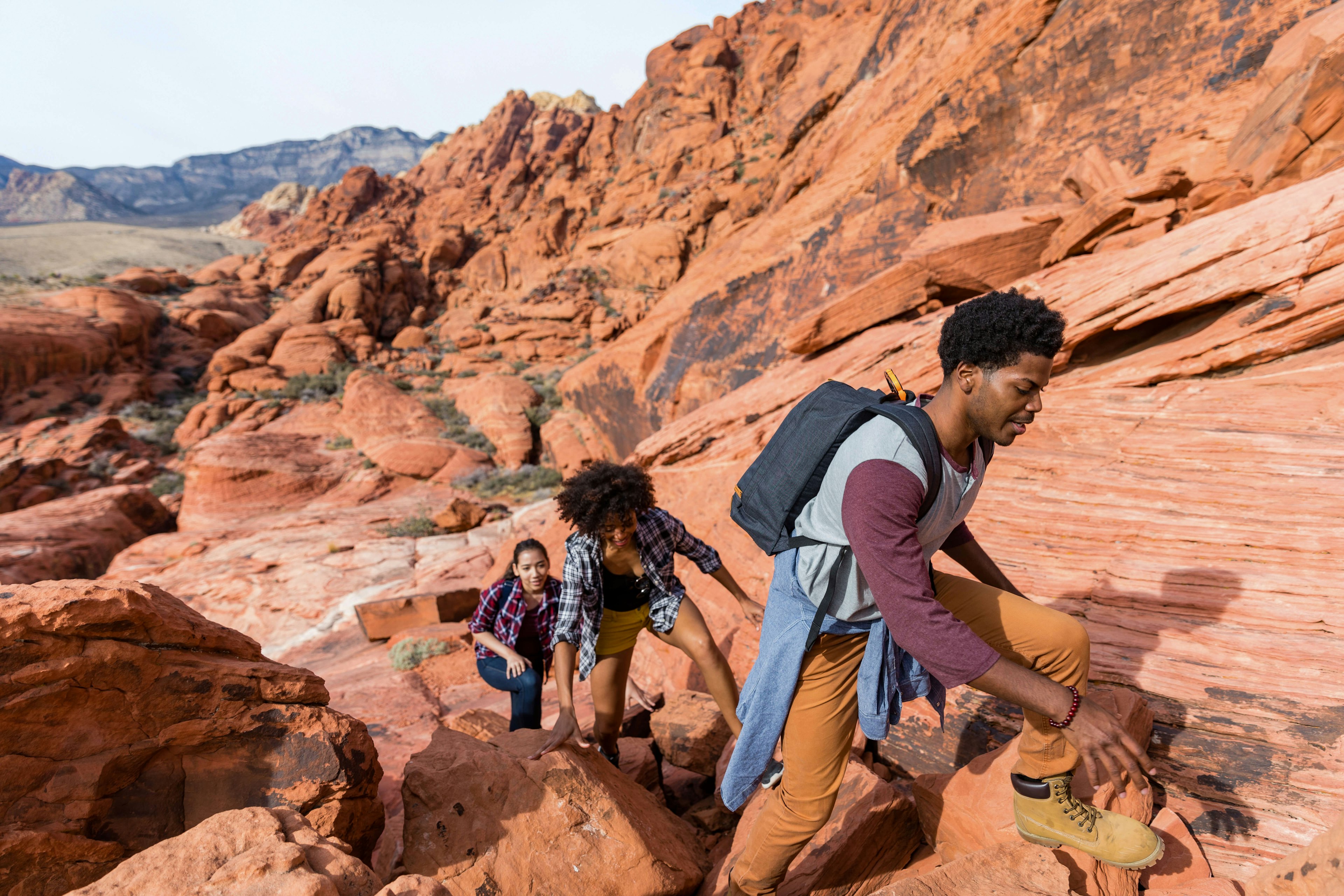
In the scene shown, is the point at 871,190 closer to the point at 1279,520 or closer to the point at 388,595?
the point at 1279,520

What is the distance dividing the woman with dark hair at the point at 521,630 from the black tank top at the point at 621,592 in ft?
1.75

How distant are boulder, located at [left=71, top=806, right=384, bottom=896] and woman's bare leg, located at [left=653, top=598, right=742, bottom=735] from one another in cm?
173

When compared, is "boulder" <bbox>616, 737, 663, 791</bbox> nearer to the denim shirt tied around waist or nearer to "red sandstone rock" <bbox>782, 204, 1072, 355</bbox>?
the denim shirt tied around waist

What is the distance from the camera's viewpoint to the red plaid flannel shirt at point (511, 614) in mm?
3834

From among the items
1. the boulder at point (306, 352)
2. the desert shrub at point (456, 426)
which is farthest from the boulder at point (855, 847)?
the boulder at point (306, 352)

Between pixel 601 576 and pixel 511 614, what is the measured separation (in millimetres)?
959

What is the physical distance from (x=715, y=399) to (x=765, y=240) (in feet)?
10.3

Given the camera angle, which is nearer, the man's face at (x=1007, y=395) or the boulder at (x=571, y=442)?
the man's face at (x=1007, y=395)

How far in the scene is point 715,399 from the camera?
9.21 meters

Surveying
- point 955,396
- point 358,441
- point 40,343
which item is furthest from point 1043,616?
point 40,343

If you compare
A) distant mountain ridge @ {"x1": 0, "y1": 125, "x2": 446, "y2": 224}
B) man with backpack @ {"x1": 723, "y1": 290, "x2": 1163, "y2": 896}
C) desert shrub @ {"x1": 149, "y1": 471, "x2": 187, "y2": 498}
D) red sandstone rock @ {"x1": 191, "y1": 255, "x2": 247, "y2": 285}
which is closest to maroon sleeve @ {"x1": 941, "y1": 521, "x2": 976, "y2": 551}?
man with backpack @ {"x1": 723, "y1": 290, "x2": 1163, "y2": 896}

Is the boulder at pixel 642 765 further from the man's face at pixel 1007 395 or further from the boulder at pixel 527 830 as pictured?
the man's face at pixel 1007 395

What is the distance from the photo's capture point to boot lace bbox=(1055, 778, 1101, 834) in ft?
6.08

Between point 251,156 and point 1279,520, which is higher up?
point 251,156
